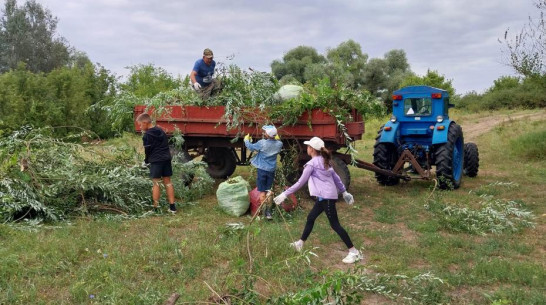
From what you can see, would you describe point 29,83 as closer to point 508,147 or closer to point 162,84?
point 162,84

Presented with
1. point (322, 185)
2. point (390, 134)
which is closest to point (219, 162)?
point (390, 134)

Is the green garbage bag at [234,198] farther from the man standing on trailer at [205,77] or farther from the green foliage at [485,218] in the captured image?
the green foliage at [485,218]

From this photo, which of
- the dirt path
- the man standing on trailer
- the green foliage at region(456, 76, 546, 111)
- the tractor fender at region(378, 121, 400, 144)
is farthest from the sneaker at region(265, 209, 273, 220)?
the green foliage at region(456, 76, 546, 111)

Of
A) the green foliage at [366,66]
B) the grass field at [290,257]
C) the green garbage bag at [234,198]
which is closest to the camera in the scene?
the grass field at [290,257]

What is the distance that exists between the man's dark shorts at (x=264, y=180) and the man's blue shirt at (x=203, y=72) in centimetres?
258

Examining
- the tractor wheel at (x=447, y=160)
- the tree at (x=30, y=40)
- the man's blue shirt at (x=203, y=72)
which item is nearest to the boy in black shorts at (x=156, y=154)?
the man's blue shirt at (x=203, y=72)

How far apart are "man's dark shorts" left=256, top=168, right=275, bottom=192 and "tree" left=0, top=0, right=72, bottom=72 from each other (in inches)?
1576

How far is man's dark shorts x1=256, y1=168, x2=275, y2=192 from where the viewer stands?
785 cm

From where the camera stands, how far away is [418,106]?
34.4 ft

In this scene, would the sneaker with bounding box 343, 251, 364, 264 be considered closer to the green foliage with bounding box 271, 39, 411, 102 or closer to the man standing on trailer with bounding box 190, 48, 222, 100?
the man standing on trailer with bounding box 190, 48, 222, 100

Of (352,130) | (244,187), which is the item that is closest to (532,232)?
(352,130)

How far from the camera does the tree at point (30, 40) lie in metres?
42.3

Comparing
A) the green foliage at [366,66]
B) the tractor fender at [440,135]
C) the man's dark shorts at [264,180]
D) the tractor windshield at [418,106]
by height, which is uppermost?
the green foliage at [366,66]

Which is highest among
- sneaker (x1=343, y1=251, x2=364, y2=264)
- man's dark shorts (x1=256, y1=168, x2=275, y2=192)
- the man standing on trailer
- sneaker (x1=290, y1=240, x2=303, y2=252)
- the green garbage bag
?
the man standing on trailer
